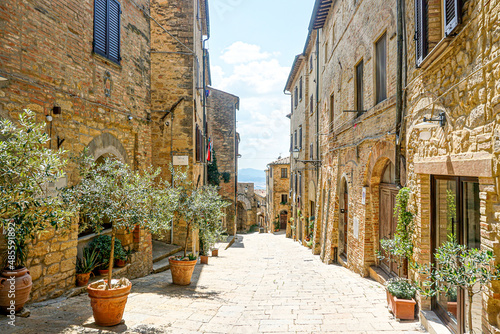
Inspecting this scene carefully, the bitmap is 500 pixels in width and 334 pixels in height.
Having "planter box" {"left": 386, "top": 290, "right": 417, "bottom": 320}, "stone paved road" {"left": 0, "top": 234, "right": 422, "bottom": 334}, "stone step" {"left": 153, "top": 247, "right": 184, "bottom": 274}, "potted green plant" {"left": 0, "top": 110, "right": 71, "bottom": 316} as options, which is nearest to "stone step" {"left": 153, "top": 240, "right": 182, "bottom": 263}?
"stone step" {"left": 153, "top": 247, "right": 184, "bottom": 274}

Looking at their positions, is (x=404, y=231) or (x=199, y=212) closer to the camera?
(x=404, y=231)

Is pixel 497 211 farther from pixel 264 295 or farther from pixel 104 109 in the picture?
pixel 104 109

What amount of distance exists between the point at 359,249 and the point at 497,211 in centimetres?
575

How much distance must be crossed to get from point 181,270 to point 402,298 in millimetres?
4612

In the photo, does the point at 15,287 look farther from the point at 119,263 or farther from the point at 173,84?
the point at 173,84

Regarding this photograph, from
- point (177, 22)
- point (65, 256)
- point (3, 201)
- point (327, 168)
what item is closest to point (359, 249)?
point (327, 168)

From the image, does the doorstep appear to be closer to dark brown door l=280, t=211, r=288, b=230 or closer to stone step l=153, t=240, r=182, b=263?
stone step l=153, t=240, r=182, b=263

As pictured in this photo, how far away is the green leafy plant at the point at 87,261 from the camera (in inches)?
241

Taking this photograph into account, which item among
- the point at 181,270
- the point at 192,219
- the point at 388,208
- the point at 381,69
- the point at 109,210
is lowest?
the point at 181,270

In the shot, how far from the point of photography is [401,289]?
16.4ft

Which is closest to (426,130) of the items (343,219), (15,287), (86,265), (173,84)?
(15,287)

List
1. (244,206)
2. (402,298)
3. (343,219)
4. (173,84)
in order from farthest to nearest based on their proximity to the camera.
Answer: (244,206)
(173,84)
(343,219)
(402,298)

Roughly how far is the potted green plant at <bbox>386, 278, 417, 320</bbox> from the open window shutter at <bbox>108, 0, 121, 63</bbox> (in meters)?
7.26

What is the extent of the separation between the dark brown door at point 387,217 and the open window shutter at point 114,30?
22.6 ft
